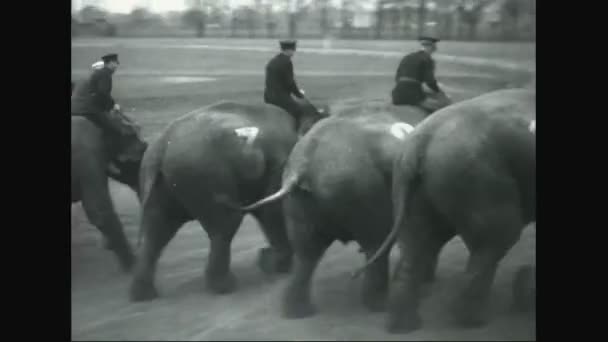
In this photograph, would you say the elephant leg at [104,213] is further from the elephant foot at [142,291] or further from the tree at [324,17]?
the tree at [324,17]

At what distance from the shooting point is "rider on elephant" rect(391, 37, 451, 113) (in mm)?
5078

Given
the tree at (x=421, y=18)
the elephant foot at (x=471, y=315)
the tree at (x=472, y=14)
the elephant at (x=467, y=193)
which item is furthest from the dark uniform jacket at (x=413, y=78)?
the elephant foot at (x=471, y=315)

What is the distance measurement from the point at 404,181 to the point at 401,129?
21.9 inches

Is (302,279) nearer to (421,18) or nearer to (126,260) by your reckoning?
(126,260)

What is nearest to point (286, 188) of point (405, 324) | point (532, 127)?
point (405, 324)

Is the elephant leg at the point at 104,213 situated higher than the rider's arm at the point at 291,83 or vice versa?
the rider's arm at the point at 291,83

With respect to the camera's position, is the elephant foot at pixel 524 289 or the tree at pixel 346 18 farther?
the tree at pixel 346 18

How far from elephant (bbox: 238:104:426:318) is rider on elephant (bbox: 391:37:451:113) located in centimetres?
16

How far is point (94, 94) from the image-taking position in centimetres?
577

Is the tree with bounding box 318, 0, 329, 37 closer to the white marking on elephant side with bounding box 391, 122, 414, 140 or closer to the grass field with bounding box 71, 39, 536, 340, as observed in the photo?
the grass field with bounding box 71, 39, 536, 340

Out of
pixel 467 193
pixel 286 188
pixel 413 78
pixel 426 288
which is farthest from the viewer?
pixel 413 78

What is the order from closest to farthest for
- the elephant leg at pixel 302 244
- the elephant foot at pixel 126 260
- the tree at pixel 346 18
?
the elephant leg at pixel 302 244 → the tree at pixel 346 18 → the elephant foot at pixel 126 260

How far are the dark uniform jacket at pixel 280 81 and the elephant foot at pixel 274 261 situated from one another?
898 mm

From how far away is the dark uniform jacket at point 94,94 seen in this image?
561cm
